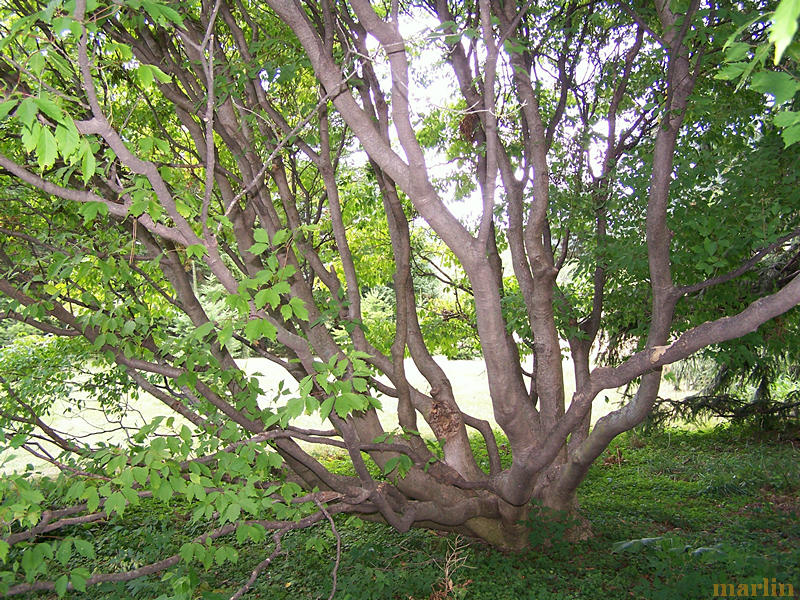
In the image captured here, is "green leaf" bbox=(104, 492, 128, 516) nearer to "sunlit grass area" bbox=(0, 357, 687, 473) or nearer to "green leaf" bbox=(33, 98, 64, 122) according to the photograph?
"green leaf" bbox=(33, 98, 64, 122)

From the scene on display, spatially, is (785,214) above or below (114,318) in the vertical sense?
above

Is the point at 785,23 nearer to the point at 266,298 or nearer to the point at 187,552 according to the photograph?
the point at 266,298

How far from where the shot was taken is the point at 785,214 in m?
4.24

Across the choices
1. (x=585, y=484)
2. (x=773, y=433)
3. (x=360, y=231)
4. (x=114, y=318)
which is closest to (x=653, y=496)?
(x=585, y=484)

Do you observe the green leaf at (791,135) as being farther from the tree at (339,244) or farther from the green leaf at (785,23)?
the tree at (339,244)

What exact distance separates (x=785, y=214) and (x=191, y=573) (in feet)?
15.7

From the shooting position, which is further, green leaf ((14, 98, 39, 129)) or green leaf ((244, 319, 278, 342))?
green leaf ((244, 319, 278, 342))

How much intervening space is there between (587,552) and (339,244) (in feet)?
10.8

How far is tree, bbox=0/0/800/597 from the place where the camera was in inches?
99.4

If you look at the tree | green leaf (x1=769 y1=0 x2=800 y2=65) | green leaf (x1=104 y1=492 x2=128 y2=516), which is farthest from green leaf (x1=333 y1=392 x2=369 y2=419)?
green leaf (x1=769 y1=0 x2=800 y2=65)

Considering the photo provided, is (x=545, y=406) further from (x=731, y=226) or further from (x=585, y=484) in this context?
(x=585, y=484)

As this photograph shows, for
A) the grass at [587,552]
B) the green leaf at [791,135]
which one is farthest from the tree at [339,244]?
the green leaf at [791,135]

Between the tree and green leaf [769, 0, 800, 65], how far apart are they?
5.77 ft

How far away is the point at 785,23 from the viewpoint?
88 cm
